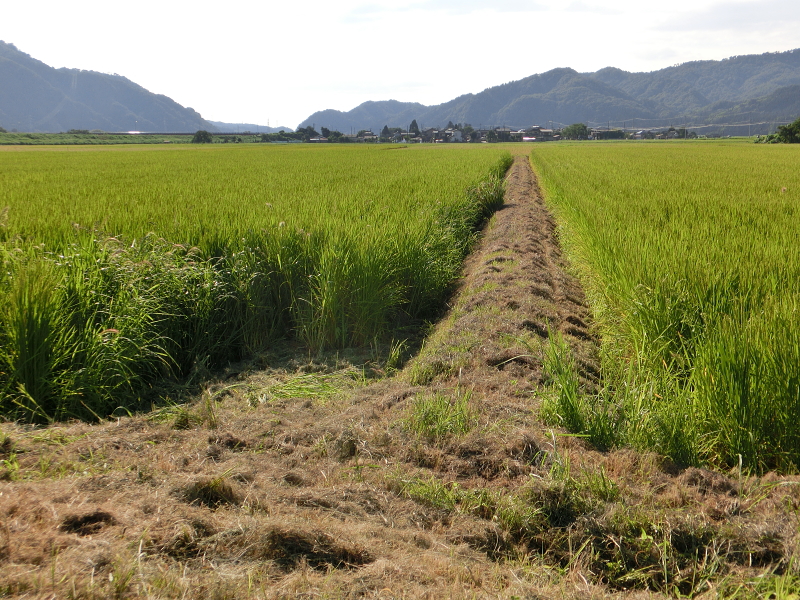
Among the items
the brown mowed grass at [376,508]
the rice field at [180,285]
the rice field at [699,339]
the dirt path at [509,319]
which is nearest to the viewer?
the brown mowed grass at [376,508]

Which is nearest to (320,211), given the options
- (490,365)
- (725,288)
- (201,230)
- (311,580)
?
(201,230)

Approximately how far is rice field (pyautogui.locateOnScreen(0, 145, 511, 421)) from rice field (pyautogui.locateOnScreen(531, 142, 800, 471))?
84.8 inches

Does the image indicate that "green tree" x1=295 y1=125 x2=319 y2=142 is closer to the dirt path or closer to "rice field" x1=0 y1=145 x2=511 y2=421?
"rice field" x1=0 y1=145 x2=511 y2=421

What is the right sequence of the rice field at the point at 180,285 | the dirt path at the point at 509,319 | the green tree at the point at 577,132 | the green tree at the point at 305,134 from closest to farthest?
the rice field at the point at 180,285 → the dirt path at the point at 509,319 → the green tree at the point at 305,134 → the green tree at the point at 577,132

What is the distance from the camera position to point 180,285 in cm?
434

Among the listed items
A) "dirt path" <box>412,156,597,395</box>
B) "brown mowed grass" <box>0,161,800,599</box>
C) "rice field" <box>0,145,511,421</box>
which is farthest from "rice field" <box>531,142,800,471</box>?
"rice field" <box>0,145,511,421</box>

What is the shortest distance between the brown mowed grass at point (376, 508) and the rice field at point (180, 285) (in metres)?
0.51

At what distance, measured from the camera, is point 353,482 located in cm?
254

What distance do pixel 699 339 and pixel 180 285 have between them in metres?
3.87

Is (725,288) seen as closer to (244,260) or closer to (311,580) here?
(311,580)

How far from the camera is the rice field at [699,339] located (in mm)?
2693

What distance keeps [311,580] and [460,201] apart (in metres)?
8.84

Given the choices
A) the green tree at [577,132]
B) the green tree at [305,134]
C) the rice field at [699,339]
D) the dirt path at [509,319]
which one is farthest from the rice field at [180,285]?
the green tree at [577,132]

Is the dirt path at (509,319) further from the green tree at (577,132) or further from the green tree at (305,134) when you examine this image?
the green tree at (577,132)
